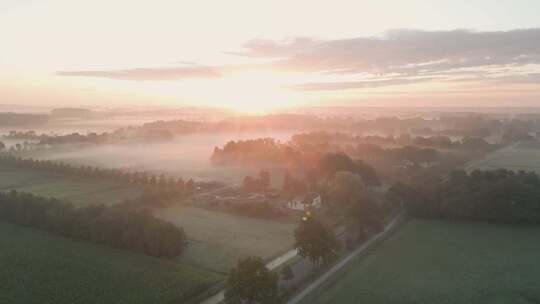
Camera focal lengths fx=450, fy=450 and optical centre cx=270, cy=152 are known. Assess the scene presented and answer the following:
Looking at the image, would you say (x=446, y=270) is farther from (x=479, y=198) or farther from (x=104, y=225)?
(x=104, y=225)

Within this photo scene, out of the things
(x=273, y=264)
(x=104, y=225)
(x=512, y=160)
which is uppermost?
(x=104, y=225)

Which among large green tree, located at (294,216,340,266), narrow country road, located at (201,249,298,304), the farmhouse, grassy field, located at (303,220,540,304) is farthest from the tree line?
large green tree, located at (294,216,340,266)

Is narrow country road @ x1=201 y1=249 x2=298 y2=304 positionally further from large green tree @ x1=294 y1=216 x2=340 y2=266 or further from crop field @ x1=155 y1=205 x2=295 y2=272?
large green tree @ x1=294 y1=216 x2=340 y2=266

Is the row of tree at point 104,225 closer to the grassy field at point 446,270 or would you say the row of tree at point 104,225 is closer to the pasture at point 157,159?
the grassy field at point 446,270

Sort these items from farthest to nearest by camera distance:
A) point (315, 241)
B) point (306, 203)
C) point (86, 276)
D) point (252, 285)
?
1. point (306, 203)
2. point (315, 241)
3. point (86, 276)
4. point (252, 285)

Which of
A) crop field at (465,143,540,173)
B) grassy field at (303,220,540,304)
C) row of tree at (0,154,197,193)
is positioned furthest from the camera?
crop field at (465,143,540,173)

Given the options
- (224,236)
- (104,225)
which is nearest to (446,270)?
(224,236)

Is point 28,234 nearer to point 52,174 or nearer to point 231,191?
point 231,191
